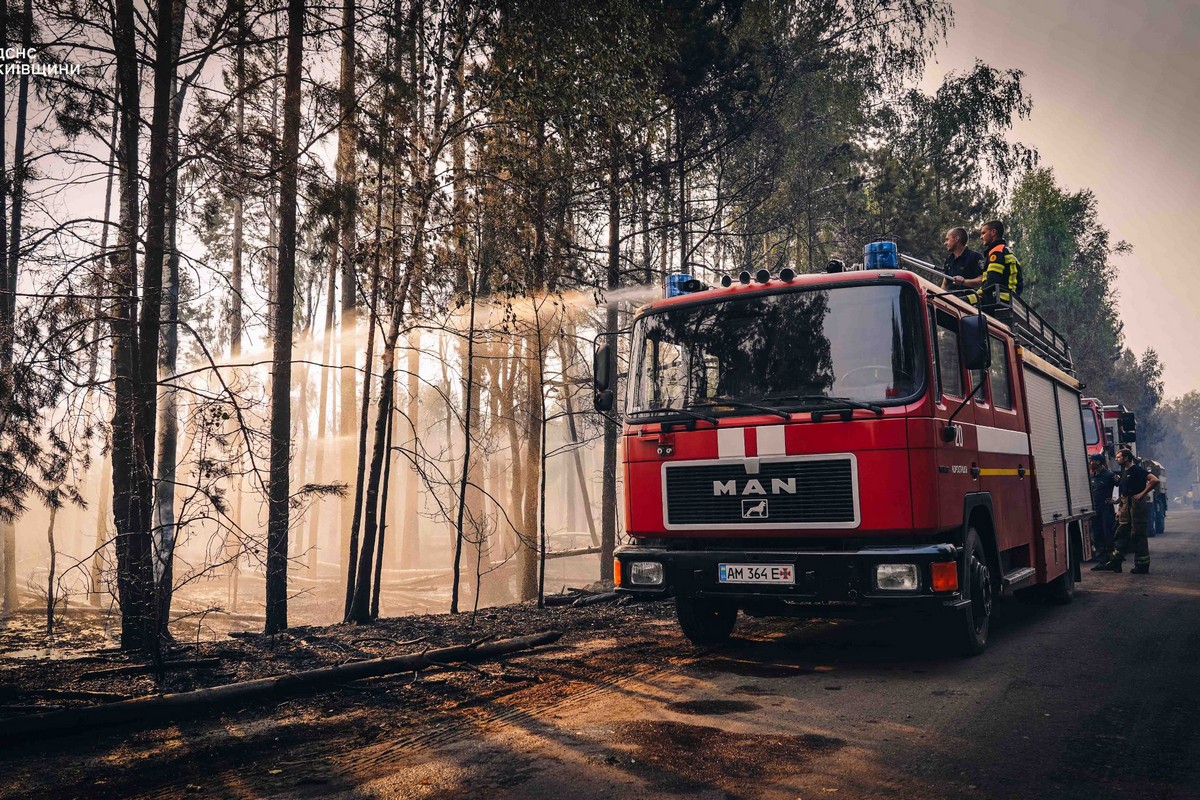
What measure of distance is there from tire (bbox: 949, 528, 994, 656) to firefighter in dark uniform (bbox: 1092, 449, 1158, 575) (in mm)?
8557

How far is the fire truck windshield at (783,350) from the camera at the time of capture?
20.0 ft

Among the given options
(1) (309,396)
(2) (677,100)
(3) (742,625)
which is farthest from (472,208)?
(1) (309,396)

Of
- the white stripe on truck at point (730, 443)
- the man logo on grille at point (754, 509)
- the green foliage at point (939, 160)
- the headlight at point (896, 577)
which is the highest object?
the green foliage at point (939, 160)

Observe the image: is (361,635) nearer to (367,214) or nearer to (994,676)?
(367,214)

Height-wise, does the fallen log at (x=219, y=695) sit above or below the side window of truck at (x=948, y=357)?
below

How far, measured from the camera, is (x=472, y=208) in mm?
9898

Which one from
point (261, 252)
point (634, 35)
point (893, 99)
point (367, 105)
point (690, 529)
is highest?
point (893, 99)

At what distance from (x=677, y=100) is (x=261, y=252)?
8.24m

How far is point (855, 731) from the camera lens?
4.69m

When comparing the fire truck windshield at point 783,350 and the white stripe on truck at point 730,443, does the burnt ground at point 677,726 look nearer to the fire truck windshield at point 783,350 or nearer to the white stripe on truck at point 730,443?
the white stripe on truck at point 730,443

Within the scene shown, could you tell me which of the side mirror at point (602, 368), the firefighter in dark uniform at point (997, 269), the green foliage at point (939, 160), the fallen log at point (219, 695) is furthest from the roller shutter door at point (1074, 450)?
the green foliage at point (939, 160)

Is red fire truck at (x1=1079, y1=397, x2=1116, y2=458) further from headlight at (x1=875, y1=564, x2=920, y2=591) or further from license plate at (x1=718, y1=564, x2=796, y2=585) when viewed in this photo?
license plate at (x1=718, y1=564, x2=796, y2=585)

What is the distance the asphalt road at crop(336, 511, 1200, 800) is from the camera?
12.6 feet

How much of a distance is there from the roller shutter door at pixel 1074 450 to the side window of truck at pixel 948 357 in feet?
14.0
